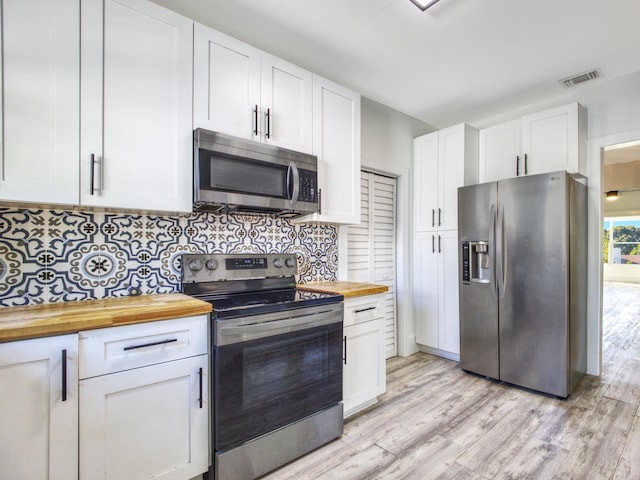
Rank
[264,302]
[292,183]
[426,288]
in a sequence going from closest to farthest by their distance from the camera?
[264,302]
[292,183]
[426,288]

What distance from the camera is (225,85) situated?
189 cm

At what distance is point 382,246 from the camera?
136 inches

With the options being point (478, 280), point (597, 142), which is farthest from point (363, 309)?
point (597, 142)

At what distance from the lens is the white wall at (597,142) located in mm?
2791

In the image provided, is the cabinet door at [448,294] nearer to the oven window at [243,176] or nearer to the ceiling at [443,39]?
the ceiling at [443,39]

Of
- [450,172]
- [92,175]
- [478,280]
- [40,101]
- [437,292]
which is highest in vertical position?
[450,172]

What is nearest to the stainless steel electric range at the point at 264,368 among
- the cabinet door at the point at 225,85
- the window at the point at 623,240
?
the cabinet door at the point at 225,85

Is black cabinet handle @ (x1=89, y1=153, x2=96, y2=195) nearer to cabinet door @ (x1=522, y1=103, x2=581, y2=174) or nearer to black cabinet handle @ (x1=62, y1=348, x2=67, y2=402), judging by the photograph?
black cabinet handle @ (x1=62, y1=348, x2=67, y2=402)

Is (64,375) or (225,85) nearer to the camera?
(64,375)

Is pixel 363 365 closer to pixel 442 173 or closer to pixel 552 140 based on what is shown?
pixel 442 173

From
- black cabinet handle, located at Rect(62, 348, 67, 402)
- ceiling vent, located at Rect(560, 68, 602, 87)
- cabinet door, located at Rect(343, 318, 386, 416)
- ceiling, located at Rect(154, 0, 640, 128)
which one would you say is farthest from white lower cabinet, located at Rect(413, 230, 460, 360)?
black cabinet handle, located at Rect(62, 348, 67, 402)

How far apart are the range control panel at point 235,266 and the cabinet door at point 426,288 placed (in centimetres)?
167

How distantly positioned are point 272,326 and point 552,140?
2914mm

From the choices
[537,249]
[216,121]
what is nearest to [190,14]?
[216,121]
